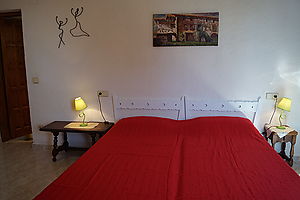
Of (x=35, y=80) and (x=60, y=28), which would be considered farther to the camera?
(x=35, y=80)

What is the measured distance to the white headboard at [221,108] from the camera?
283 cm

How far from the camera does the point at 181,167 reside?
6.03ft

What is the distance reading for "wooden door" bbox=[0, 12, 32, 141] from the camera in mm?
3662

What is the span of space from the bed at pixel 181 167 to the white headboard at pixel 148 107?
1.10 ft

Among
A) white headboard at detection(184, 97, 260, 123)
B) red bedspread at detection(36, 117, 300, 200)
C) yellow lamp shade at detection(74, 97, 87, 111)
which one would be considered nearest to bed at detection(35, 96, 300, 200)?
red bedspread at detection(36, 117, 300, 200)

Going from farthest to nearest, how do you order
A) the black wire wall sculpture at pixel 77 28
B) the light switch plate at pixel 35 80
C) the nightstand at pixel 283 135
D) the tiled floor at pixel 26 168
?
the light switch plate at pixel 35 80 < the black wire wall sculpture at pixel 77 28 < the nightstand at pixel 283 135 < the tiled floor at pixel 26 168

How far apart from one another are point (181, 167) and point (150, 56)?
Answer: 1598 millimetres

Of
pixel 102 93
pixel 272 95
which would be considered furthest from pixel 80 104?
pixel 272 95

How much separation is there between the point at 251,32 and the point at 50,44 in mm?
2680

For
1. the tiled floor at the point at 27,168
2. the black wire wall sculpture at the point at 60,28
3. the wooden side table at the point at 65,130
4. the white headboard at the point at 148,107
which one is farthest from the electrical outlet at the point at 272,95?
the black wire wall sculpture at the point at 60,28

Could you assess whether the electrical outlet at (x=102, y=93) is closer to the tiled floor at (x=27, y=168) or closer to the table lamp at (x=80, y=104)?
the table lamp at (x=80, y=104)

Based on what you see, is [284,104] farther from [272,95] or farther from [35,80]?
[35,80]

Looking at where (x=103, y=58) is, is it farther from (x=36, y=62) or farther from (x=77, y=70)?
(x=36, y=62)

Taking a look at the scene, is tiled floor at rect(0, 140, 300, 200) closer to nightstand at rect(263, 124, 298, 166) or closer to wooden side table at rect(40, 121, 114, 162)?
wooden side table at rect(40, 121, 114, 162)
